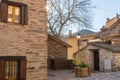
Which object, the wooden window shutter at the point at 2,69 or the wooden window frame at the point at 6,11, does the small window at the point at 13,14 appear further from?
the wooden window shutter at the point at 2,69

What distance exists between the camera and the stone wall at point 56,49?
29.2m

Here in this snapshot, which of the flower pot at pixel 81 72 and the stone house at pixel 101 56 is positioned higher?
the stone house at pixel 101 56

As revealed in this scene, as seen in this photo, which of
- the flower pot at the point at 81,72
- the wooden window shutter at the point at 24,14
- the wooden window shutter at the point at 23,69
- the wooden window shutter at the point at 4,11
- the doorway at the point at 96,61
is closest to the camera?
Answer: the wooden window shutter at the point at 4,11

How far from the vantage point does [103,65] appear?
25531 mm

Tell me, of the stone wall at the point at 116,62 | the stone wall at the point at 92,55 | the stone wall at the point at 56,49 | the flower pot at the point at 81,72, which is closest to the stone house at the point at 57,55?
the stone wall at the point at 56,49

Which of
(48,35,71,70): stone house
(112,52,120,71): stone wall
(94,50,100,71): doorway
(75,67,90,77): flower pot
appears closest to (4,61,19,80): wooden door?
(75,67,90,77): flower pot

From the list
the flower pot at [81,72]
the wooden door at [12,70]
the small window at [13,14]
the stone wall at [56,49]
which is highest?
the small window at [13,14]

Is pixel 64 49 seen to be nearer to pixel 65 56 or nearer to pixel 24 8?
pixel 65 56

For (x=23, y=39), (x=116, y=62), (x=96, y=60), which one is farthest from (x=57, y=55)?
(x=23, y=39)

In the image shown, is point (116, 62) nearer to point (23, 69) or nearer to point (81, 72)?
point (81, 72)

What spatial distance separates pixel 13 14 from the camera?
14781 mm

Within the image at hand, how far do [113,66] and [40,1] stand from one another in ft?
39.4

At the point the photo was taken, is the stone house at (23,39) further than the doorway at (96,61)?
No

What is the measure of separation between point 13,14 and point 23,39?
163 cm
